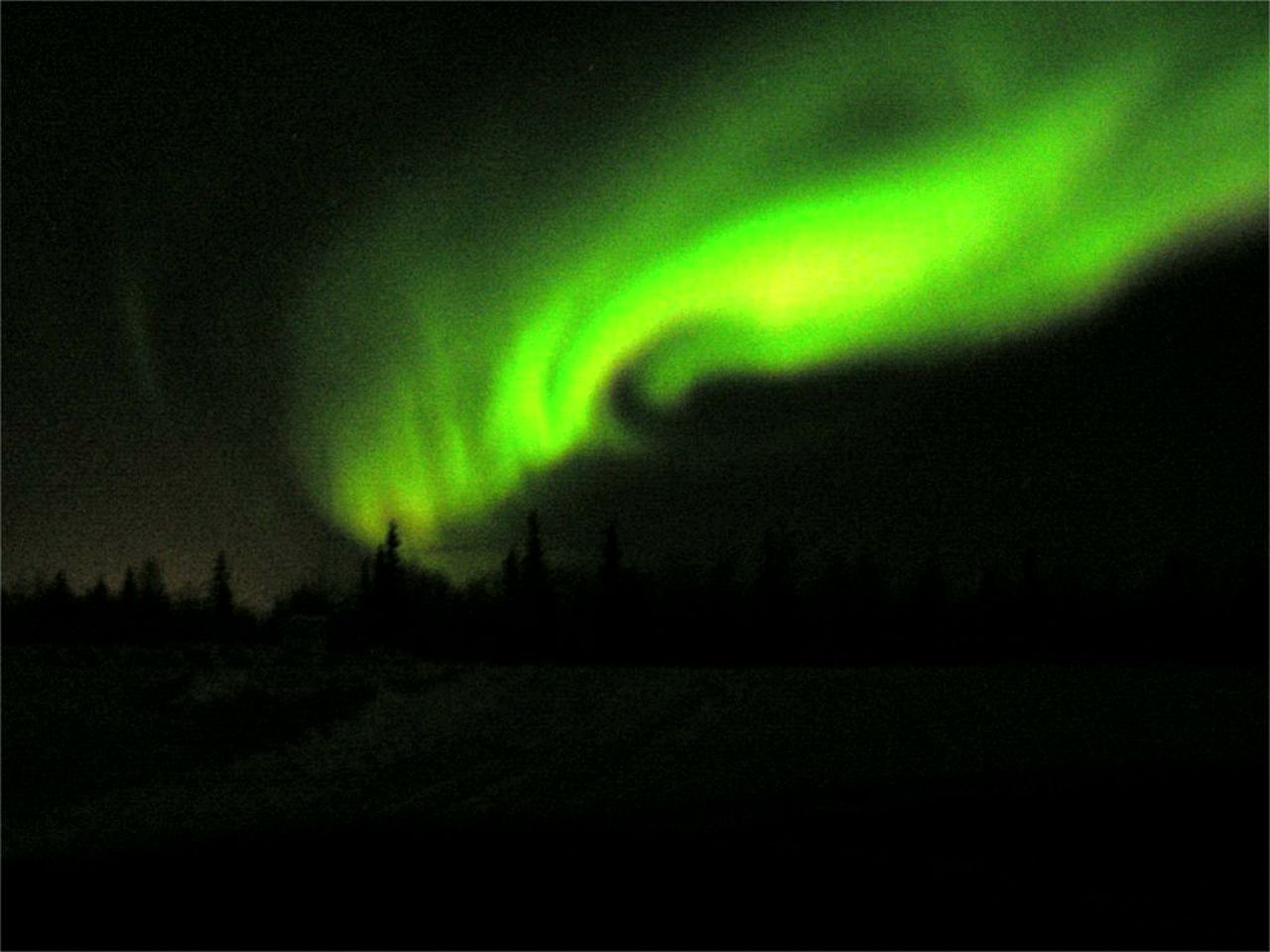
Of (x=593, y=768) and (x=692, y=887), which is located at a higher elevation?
(x=593, y=768)

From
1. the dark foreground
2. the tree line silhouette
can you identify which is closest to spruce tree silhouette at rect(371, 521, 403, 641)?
the tree line silhouette

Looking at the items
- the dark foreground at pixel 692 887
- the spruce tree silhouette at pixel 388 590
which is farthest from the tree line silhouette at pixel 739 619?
the dark foreground at pixel 692 887

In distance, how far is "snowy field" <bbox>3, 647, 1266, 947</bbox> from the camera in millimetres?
7664

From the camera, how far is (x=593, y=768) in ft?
32.2

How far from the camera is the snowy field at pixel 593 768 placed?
25.1ft

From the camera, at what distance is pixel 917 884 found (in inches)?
281

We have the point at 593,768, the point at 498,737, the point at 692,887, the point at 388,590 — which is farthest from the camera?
the point at 388,590

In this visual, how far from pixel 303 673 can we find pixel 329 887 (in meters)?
4.54

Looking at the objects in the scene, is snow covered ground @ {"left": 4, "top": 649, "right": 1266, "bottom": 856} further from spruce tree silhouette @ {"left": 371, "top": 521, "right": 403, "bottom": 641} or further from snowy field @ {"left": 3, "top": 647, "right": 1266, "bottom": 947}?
→ spruce tree silhouette @ {"left": 371, "top": 521, "right": 403, "bottom": 641}

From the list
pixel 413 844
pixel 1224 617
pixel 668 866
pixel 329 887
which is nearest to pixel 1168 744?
pixel 668 866

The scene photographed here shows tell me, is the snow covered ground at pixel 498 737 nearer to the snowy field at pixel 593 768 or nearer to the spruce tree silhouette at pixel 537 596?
the snowy field at pixel 593 768

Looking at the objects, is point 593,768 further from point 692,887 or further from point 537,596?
point 537,596

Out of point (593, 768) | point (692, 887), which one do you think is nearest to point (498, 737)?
point (593, 768)

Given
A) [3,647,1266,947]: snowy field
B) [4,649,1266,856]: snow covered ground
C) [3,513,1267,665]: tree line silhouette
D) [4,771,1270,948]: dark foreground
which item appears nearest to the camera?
[4,771,1270,948]: dark foreground
